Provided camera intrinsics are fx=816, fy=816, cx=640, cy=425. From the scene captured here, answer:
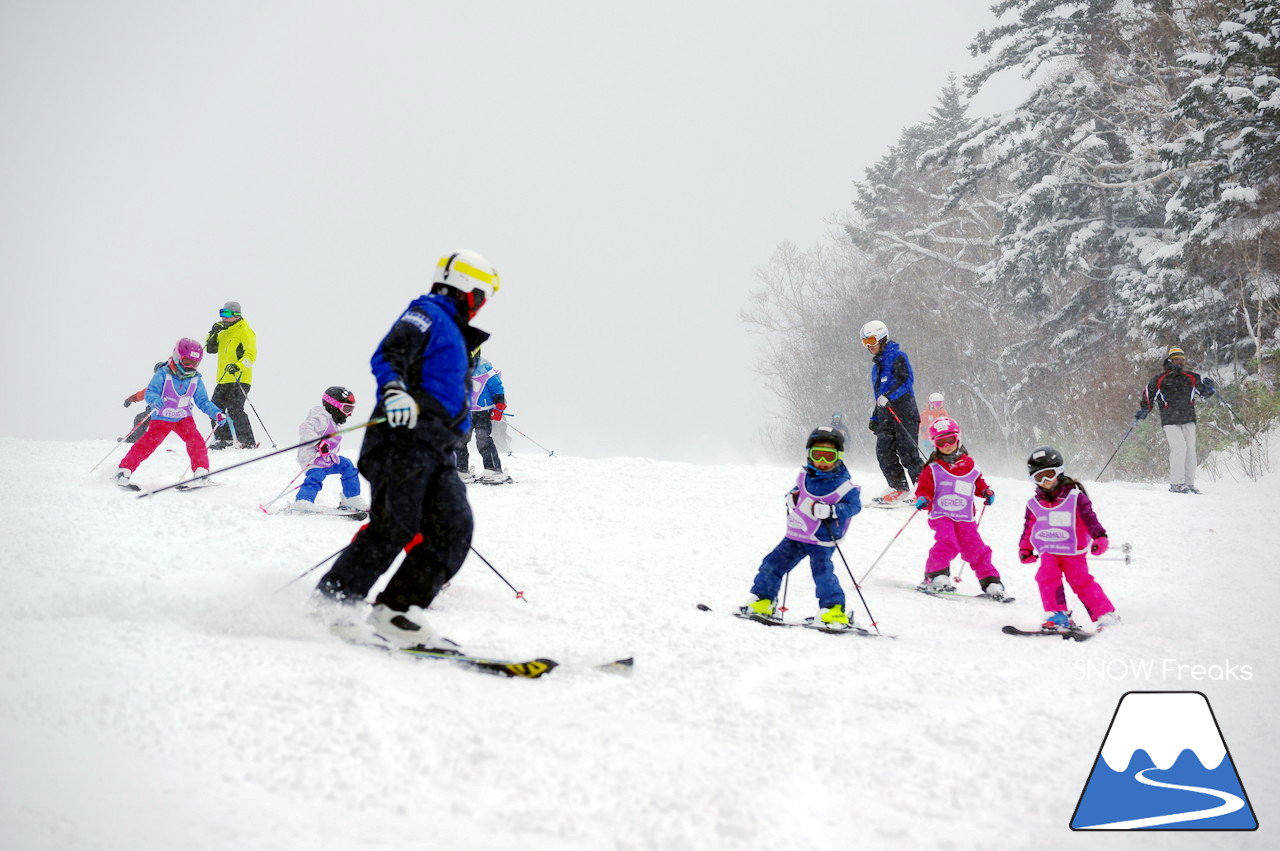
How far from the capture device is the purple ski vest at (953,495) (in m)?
6.74

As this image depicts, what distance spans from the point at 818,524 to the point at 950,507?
74.6 inches

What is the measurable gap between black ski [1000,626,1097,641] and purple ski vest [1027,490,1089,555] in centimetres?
64

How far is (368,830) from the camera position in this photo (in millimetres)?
1987

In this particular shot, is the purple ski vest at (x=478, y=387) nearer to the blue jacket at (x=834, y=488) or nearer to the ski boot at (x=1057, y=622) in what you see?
the blue jacket at (x=834, y=488)

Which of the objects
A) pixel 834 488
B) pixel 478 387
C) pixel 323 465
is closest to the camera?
pixel 834 488

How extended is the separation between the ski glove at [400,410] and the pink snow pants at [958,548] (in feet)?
15.9

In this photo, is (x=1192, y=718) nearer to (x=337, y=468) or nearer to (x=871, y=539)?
(x=871, y=539)

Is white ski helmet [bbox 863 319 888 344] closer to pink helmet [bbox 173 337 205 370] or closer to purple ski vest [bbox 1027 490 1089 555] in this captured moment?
purple ski vest [bbox 1027 490 1089 555]

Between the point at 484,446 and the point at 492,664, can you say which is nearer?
the point at 492,664

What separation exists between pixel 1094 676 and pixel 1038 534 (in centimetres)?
177

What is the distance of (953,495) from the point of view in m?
6.78

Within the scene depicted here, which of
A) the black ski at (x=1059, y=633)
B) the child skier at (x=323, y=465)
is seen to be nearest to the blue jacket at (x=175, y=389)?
the child skier at (x=323, y=465)

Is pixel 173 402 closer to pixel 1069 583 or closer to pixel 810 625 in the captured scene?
pixel 810 625

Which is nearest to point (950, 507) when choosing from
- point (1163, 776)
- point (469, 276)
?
point (1163, 776)
